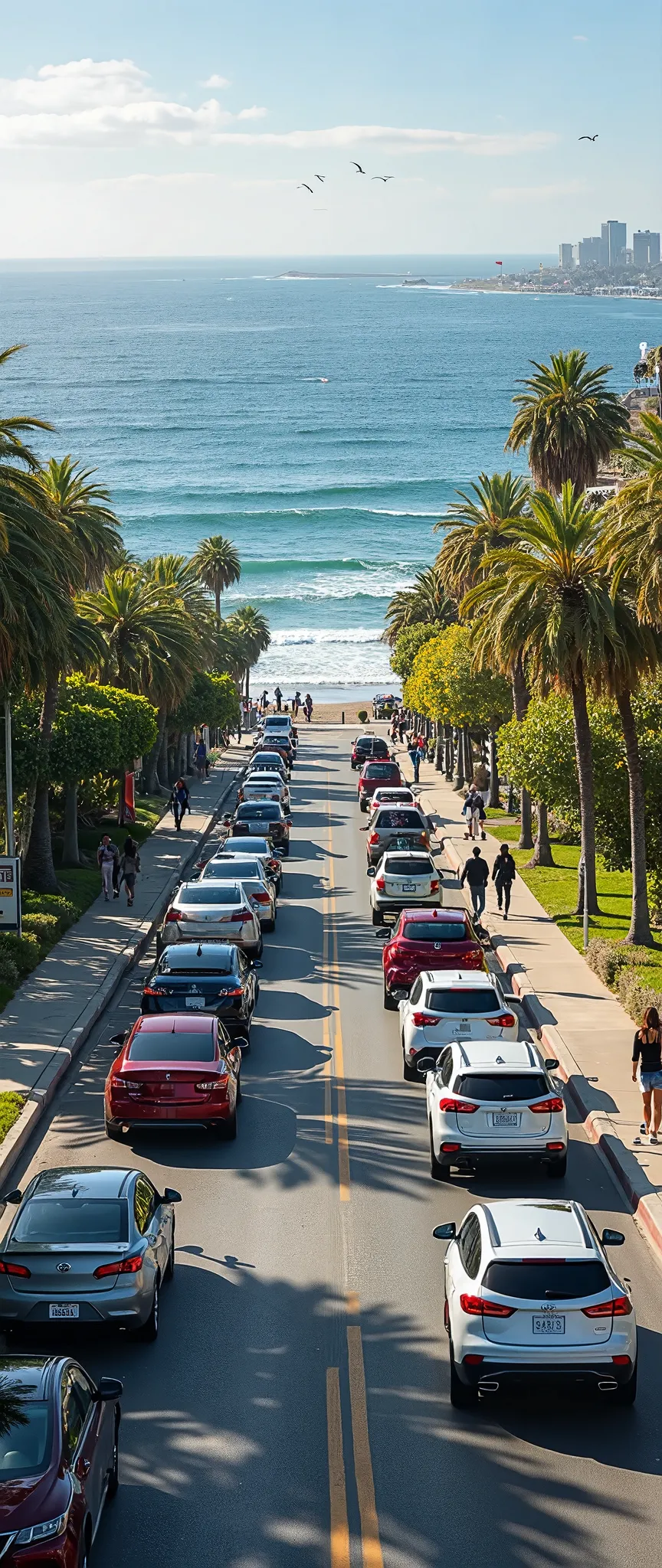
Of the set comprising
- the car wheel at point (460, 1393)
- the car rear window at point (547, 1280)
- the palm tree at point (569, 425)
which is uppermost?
the palm tree at point (569, 425)

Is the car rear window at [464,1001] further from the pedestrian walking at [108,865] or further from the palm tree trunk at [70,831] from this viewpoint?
the palm tree trunk at [70,831]

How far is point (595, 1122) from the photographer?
711 inches

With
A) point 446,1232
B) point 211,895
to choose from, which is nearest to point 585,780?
point 211,895

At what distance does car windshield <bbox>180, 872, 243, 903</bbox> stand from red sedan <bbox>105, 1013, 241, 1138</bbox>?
347 inches

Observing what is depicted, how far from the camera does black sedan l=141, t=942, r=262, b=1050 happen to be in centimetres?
2045

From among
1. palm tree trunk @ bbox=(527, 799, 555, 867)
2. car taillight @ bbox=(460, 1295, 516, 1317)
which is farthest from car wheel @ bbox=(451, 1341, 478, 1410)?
palm tree trunk @ bbox=(527, 799, 555, 867)

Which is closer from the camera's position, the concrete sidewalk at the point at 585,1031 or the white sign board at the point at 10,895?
the concrete sidewalk at the point at 585,1031

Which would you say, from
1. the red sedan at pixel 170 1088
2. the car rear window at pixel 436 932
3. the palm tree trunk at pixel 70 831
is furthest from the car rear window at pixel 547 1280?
the palm tree trunk at pixel 70 831

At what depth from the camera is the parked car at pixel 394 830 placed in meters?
35.8

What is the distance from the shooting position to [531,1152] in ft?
51.0

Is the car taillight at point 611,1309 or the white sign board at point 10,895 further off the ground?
the white sign board at point 10,895

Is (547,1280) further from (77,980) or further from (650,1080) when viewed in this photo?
(77,980)

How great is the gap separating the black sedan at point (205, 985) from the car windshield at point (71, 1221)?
26.4 feet

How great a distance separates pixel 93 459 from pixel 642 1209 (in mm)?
172179
